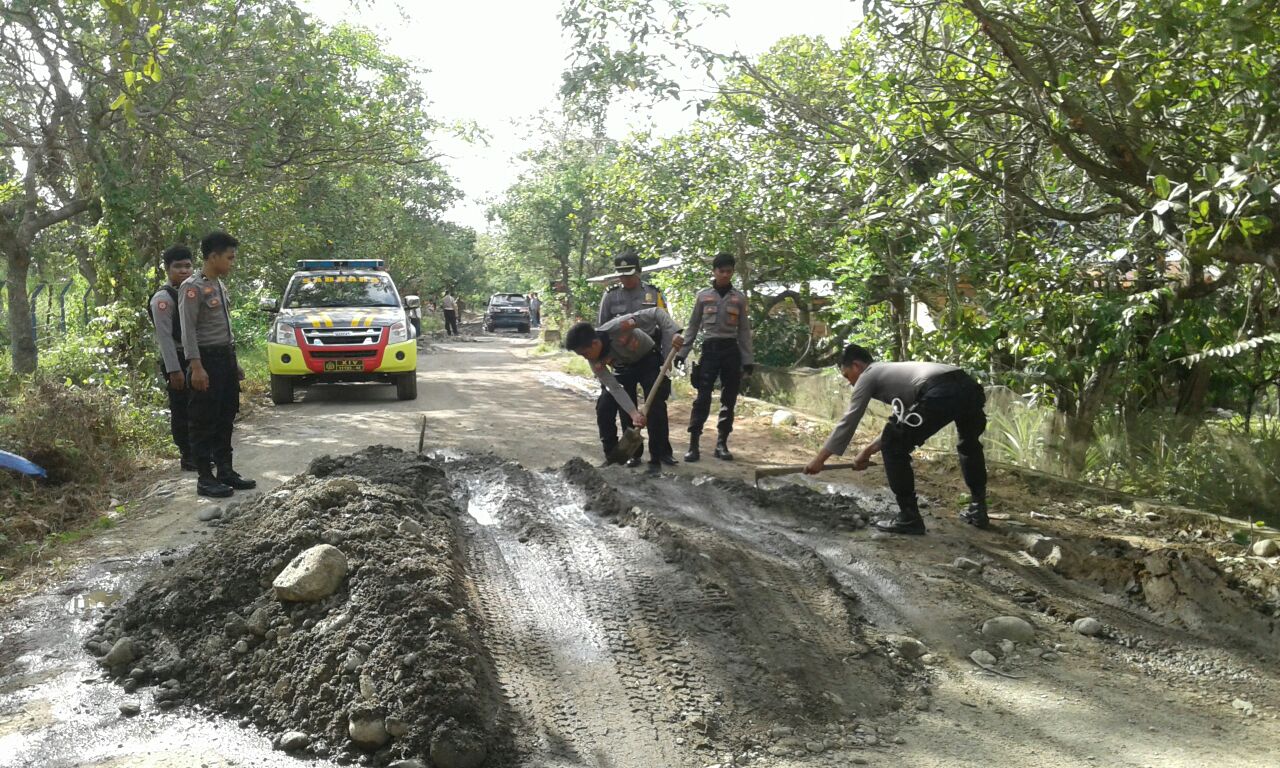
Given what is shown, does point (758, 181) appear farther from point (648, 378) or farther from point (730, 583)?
point (730, 583)

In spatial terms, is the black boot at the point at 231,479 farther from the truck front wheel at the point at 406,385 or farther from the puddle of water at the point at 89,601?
the truck front wheel at the point at 406,385

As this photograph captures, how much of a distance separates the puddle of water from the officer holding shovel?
11.4 feet

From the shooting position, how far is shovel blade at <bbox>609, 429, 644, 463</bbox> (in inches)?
327

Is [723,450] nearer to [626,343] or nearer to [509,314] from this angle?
[626,343]

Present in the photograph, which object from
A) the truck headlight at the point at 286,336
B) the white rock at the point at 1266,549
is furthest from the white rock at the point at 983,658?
the truck headlight at the point at 286,336

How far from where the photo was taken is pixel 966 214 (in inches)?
307

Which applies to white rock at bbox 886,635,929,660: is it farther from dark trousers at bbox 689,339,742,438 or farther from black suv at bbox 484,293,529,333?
black suv at bbox 484,293,529,333

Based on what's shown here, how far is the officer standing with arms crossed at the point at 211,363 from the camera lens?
706 centimetres

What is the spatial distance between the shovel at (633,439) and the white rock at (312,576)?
374 cm

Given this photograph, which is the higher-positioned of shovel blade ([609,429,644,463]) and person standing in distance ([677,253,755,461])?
person standing in distance ([677,253,755,461])

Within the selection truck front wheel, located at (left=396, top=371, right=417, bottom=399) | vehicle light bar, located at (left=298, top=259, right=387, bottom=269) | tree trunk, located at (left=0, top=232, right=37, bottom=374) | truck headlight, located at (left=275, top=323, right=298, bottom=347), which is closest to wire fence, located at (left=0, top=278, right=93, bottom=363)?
tree trunk, located at (left=0, top=232, right=37, bottom=374)

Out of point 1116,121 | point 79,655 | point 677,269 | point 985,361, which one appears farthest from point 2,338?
point 1116,121

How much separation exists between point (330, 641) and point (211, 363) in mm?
4019

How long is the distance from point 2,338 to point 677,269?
11719 mm
